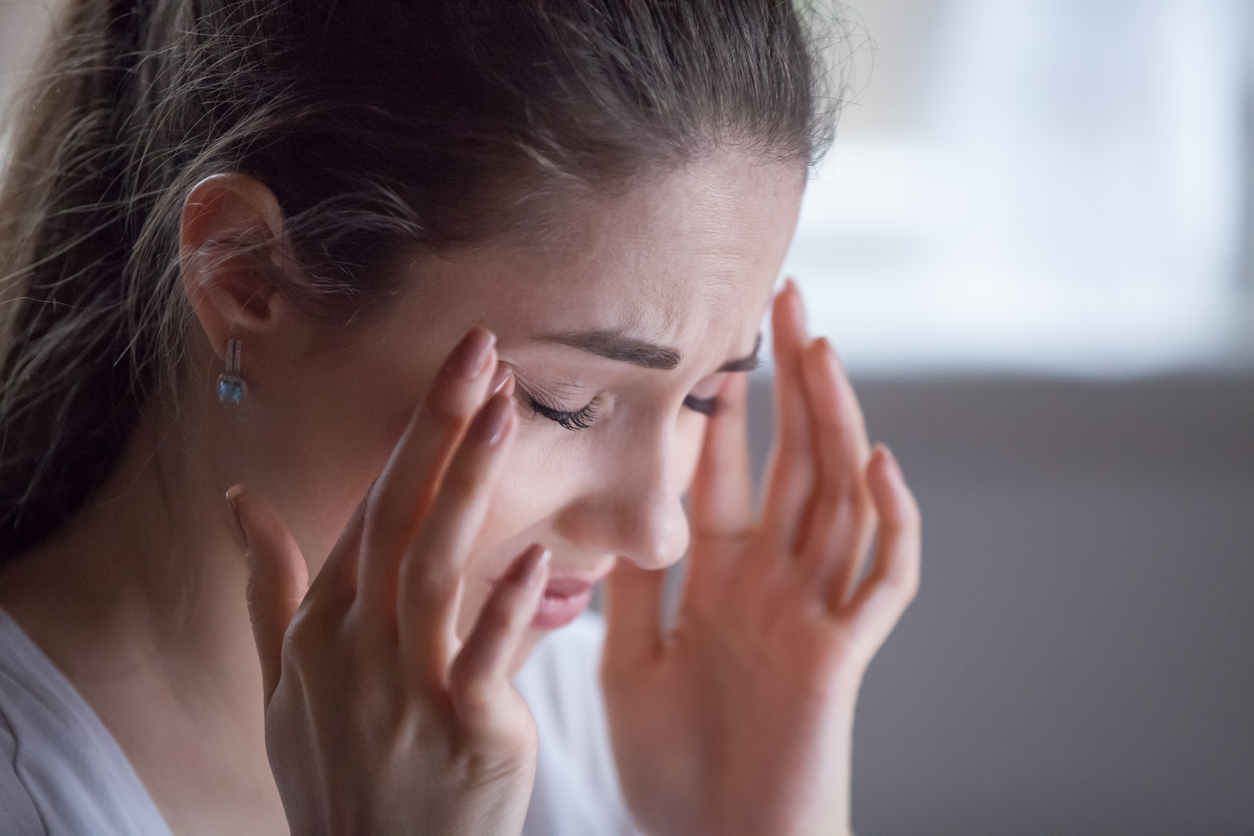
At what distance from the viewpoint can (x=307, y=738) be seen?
57 cm

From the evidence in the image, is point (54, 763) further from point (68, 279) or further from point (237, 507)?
point (68, 279)

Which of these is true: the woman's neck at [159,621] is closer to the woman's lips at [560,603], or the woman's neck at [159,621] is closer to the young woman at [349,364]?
the young woman at [349,364]

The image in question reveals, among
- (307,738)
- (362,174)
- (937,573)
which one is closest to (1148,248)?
(937,573)

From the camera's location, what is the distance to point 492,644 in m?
0.54

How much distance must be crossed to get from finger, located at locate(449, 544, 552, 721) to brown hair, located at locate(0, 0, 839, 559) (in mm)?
210

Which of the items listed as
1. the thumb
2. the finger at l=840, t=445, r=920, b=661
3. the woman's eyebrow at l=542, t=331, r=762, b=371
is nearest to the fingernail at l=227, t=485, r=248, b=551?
the thumb

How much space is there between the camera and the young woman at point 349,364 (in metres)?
0.56

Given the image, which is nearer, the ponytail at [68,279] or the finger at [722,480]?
the ponytail at [68,279]

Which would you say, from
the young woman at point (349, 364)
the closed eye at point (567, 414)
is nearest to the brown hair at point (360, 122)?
the young woman at point (349, 364)

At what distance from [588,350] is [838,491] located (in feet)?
1.43

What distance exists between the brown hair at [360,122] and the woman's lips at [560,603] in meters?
0.30

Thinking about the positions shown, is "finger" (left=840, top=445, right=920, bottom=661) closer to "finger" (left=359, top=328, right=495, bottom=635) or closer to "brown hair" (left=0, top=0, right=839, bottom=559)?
"brown hair" (left=0, top=0, right=839, bottom=559)

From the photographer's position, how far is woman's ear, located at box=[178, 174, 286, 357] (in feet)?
2.03

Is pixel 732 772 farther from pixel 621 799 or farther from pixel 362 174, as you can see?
pixel 362 174
